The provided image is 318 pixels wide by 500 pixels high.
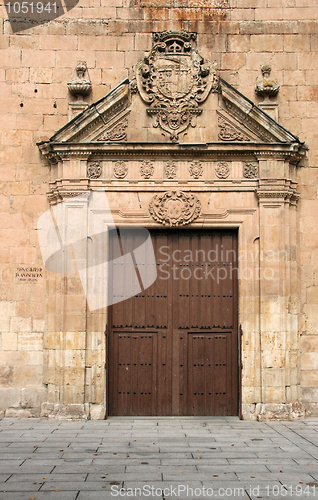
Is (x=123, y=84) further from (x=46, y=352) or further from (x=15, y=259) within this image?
(x=46, y=352)

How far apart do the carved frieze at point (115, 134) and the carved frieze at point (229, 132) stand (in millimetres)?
1485

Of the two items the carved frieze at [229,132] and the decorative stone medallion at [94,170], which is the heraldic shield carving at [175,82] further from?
the decorative stone medallion at [94,170]

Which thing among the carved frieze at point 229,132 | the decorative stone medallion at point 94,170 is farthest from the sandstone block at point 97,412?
the carved frieze at point 229,132

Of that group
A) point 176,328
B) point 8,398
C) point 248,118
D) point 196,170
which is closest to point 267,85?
point 248,118

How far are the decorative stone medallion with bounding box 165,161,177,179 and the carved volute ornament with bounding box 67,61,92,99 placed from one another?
1.73m

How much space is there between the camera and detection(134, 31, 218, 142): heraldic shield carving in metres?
8.56

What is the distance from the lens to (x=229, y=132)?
28.0 ft

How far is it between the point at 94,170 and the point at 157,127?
1.18 metres

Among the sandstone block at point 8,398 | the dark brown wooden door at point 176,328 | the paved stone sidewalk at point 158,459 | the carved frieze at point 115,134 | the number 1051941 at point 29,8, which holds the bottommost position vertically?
the paved stone sidewalk at point 158,459

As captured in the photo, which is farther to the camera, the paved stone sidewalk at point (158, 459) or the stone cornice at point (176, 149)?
the stone cornice at point (176, 149)

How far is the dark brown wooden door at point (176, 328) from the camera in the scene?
27.1 feet

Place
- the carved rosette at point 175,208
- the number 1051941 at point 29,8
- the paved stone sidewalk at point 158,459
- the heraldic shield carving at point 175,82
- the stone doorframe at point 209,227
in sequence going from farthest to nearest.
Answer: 1. the number 1051941 at point 29,8
2. the heraldic shield carving at point 175,82
3. the carved rosette at point 175,208
4. the stone doorframe at point 209,227
5. the paved stone sidewalk at point 158,459

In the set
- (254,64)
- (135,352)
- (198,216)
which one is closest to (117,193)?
(198,216)

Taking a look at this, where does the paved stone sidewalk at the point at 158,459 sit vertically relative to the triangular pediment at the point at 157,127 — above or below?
below
